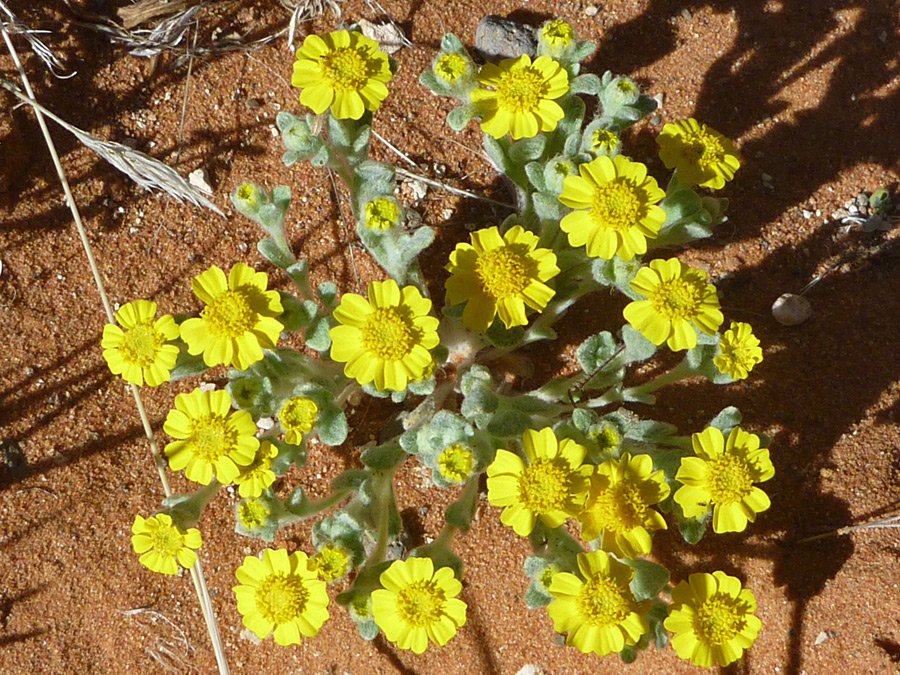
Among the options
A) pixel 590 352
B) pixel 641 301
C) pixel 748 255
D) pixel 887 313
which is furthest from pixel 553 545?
A: pixel 887 313

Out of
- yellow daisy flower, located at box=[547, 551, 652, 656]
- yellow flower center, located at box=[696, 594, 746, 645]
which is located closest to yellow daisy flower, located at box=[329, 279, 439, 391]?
yellow daisy flower, located at box=[547, 551, 652, 656]

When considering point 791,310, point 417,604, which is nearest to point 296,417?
point 417,604

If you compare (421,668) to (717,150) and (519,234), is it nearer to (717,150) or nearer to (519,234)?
(519,234)

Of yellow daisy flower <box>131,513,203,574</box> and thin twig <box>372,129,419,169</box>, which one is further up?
thin twig <box>372,129,419,169</box>

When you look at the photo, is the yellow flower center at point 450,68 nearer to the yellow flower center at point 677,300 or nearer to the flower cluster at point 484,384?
the flower cluster at point 484,384

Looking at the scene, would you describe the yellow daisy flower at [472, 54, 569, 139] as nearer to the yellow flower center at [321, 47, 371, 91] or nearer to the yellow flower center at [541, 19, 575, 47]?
the yellow flower center at [541, 19, 575, 47]

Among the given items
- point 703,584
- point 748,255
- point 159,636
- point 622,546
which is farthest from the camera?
point 748,255

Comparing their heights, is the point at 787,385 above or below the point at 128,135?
below

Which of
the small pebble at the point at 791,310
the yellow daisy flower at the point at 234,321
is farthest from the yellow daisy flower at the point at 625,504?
the small pebble at the point at 791,310
